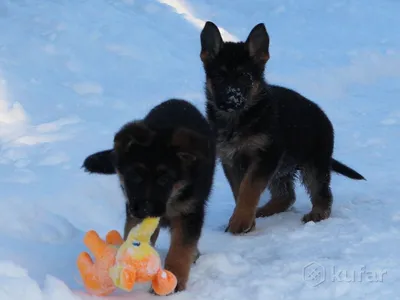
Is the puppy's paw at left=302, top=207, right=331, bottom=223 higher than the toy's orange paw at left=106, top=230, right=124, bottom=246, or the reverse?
the toy's orange paw at left=106, top=230, right=124, bottom=246

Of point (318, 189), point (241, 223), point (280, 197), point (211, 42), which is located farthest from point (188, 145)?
point (280, 197)

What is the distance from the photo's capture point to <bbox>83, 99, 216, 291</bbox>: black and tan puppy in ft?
10.4

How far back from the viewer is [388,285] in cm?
341

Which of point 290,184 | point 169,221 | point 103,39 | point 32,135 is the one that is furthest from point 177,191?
point 103,39

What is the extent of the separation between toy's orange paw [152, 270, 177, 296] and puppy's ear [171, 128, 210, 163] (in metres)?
0.54

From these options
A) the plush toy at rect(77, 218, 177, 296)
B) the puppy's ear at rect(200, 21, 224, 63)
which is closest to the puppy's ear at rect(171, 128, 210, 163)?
the plush toy at rect(77, 218, 177, 296)

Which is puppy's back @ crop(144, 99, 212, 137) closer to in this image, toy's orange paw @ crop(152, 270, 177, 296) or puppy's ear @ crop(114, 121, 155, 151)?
puppy's ear @ crop(114, 121, 155, 151)

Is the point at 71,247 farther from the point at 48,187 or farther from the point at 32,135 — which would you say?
the point at 32,135

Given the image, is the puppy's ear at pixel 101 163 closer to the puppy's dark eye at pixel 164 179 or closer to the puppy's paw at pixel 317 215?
the puppy's dark eye at pixel 164 179

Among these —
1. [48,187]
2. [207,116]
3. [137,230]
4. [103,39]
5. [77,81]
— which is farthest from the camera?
[103,39]

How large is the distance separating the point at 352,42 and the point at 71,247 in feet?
27.9

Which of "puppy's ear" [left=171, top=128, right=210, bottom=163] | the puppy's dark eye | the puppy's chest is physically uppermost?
"puppy's ear" [left=171, top=128, right=210, bottom=163]

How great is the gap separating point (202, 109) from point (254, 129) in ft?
6.83

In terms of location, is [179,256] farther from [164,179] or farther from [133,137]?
[133,137]
